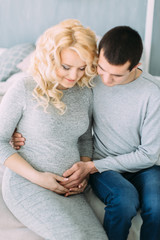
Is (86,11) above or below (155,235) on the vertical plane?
above

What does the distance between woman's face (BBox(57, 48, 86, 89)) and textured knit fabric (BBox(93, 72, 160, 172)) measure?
9.1 inches

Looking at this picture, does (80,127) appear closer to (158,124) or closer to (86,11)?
(158,124)

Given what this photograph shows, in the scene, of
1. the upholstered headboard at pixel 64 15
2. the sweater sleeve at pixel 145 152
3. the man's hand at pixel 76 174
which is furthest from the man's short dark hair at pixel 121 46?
the upholstered headboard at pixel 64 15

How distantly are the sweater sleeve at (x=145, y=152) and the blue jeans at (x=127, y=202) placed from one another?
0.04 meters

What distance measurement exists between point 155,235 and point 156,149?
383 mm

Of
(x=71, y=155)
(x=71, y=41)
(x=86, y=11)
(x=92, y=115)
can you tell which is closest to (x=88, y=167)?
(x=71, y=155)

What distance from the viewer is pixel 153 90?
1.31 metres

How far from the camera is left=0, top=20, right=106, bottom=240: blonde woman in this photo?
1.10 m

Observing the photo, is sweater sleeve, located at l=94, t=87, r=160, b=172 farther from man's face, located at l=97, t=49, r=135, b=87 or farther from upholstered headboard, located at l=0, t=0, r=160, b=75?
upholstered headboard, located at l=0, t=0, r=160, b=75

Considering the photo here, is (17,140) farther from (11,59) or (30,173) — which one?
(11,59)

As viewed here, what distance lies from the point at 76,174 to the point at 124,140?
0.32 m

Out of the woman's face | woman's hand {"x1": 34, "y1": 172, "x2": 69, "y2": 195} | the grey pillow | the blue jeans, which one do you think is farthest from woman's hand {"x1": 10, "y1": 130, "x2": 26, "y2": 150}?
the grey pillow

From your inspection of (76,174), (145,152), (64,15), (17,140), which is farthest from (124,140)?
(64,15)

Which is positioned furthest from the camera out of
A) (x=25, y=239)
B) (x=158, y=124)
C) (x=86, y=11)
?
(x=86, y=11)
